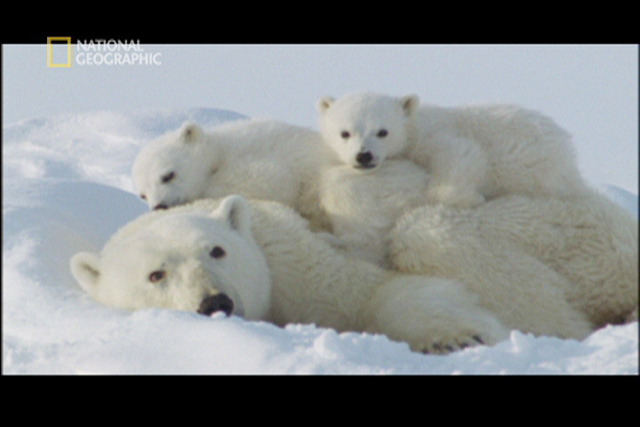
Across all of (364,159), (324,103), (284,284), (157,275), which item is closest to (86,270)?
(157,275)

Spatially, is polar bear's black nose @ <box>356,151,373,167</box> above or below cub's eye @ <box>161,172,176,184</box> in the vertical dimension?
above

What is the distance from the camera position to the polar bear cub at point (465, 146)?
4742 millimetres

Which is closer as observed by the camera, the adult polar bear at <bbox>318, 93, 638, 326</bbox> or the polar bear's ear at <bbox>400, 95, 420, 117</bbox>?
the adult polar bear at <bbox>318, 93, 638, 326</bbox>

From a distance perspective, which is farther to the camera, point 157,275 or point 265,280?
point 265,280

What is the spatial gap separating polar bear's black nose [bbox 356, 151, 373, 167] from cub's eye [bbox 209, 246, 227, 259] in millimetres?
1093

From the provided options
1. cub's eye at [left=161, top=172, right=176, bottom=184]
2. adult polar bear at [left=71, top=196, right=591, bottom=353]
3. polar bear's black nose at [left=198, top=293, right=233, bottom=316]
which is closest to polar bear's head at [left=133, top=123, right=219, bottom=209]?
cub's eye at [left=161, top=172, right=176, bottom=184]

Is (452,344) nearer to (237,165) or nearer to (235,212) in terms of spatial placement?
(235,212)

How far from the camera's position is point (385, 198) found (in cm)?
469

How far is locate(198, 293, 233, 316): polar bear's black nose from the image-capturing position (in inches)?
141

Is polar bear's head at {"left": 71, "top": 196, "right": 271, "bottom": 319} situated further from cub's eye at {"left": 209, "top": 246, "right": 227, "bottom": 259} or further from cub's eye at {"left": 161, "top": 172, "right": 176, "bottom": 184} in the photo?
cub's eye at {"left": 161, "top": 172, "right": 176, "bottom": 184}

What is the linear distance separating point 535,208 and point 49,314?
2470mm

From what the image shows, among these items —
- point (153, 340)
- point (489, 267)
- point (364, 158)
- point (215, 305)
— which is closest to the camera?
point (153, 340)

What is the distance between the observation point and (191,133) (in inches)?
202

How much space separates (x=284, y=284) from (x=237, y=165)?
0.86 m
